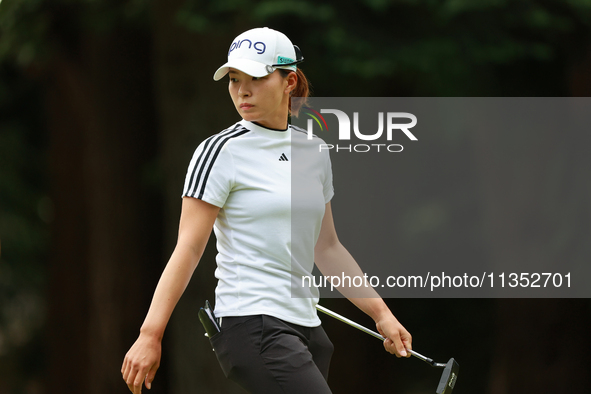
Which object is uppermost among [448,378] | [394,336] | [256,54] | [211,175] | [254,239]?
[256,54]

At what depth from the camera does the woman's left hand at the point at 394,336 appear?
3.08 metres

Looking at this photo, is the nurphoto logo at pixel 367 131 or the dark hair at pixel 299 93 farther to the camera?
the nurphoto logo at pixel 367 131

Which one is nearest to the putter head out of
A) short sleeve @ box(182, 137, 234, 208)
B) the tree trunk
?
short sleeve @ box(182, 137, 234, 208)

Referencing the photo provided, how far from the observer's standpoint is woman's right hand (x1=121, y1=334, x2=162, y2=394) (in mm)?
2521

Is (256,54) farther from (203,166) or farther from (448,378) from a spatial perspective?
(448,378)

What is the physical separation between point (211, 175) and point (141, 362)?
63cm

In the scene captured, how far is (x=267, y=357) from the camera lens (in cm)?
264

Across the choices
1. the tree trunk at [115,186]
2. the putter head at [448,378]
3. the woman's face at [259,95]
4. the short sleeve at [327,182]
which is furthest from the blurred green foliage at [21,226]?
the putter head at [448,378]

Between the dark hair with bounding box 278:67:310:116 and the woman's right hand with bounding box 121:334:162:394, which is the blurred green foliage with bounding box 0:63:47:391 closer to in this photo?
the dark hair with bounding box 278:67:310:116

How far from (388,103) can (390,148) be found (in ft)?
1.20

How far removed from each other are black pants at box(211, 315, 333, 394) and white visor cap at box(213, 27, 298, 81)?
828 mm

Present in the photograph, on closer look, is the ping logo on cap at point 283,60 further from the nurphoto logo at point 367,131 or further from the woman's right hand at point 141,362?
the woman's right hand at point 141,362

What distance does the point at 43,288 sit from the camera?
11.3 m

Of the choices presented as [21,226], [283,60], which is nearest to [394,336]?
[283,60]
